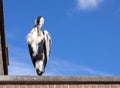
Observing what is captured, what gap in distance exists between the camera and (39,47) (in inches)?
539

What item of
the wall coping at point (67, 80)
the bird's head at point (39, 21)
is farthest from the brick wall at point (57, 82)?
the bird's head at point (39, 21)

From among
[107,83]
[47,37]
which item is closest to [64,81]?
[107,83]

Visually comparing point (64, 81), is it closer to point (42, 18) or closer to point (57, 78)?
point (57, 78)

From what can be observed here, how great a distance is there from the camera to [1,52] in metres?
22.5

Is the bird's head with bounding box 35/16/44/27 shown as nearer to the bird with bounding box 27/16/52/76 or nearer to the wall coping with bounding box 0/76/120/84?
the bird with bounding box 27/16/52/76

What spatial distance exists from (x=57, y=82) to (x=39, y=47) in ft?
4.99

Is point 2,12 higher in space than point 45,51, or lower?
higher

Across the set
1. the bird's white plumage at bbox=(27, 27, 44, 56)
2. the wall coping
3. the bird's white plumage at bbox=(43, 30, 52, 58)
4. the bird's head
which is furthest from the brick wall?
the bird's head

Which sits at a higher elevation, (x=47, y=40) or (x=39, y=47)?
(x=47, y=40)

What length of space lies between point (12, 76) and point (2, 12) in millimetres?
8404

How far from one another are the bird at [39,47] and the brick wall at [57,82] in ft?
3.16

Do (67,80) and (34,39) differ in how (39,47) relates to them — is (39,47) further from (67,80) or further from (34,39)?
(67,80)

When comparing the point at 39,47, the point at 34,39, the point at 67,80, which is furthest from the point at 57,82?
the point at 34,39

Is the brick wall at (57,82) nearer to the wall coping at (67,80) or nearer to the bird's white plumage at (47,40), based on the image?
the wall coping at (67,80)
